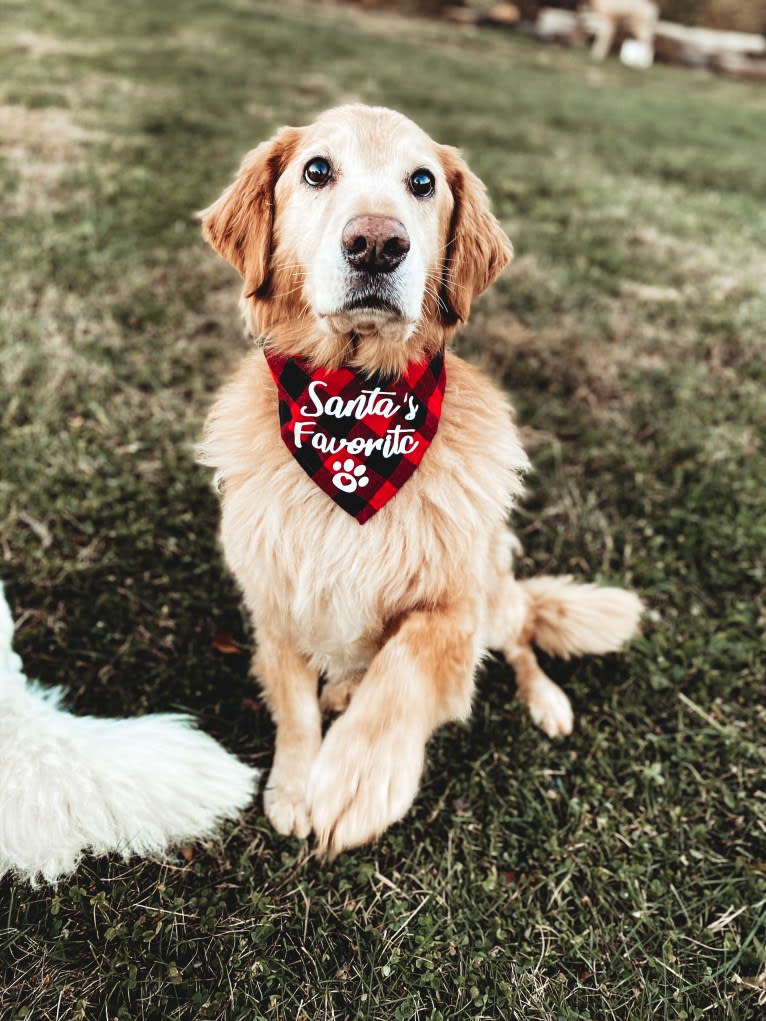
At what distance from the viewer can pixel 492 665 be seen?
9.21 ft

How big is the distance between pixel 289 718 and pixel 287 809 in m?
0.28

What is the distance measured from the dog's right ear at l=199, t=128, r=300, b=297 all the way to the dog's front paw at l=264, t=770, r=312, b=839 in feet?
5.18

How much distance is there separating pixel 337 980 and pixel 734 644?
1.92 m

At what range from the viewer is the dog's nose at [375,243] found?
1.76 meters

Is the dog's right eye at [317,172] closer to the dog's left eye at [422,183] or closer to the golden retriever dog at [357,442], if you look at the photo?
the golden retriever dog at [357,442]

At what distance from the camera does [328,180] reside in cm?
210

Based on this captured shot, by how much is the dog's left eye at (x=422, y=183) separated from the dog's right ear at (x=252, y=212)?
15.8 inches

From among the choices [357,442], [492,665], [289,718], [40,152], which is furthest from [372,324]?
[40,152]

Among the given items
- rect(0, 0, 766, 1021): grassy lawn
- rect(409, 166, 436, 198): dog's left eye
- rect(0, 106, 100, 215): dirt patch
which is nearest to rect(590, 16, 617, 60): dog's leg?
rect(0, 0, 766, 1021): grassy lawn

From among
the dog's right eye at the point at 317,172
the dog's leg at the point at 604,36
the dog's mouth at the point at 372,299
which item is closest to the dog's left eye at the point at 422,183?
the dog's right eye at the point at 317,172

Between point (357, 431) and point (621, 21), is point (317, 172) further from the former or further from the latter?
point (621, 21)

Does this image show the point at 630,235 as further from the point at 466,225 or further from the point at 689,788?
the point at 689,788

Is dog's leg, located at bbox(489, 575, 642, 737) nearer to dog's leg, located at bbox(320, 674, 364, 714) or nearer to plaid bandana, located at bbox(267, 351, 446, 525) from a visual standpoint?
dog's leg, located at bbox(320, 674, 364, 714)

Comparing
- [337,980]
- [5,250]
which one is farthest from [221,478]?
[5,250]
